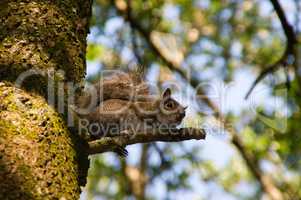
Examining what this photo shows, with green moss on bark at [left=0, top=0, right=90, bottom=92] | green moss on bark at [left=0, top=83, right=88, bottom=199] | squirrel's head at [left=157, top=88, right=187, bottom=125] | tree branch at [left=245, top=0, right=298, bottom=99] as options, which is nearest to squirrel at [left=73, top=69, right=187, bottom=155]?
squirrel's head at [left=157, top=88, right=187, bottom=125]

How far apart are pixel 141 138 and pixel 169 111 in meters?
2.13

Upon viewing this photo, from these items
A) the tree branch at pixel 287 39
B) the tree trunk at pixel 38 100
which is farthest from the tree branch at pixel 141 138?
the tree branch at pixel 287 39

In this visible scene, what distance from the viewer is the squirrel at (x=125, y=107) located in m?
3.15

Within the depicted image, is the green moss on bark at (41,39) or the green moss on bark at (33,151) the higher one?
the green moss on bark at (41,39)

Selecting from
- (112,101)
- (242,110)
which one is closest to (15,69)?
(112,101)

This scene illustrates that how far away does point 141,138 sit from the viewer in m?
2.27

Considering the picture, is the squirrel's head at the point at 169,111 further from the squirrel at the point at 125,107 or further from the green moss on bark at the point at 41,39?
the green moss on bark at the point at 41,39

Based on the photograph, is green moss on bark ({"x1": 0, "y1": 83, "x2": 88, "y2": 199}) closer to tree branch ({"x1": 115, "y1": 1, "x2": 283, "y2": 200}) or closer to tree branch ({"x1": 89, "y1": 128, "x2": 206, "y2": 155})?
tree branch ({"x1": 89, "y1": 128, "x2": 206, "y2": 155})

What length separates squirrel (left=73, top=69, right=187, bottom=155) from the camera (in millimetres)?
3150

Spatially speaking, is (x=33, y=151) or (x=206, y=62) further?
(x=206, y=62)

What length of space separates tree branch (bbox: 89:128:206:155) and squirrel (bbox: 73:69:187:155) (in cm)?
38

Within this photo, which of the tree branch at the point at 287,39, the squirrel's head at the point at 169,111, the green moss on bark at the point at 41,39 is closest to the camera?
the green moss on bark at the point at 41,39

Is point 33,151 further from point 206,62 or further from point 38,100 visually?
point 206,62

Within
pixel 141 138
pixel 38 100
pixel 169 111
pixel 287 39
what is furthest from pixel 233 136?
pixel 38 100
